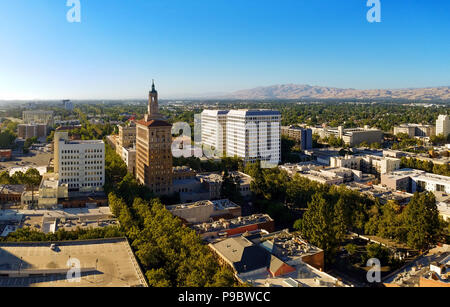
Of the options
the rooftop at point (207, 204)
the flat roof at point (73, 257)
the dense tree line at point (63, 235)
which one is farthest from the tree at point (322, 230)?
the dense tree line at point (63, 235)

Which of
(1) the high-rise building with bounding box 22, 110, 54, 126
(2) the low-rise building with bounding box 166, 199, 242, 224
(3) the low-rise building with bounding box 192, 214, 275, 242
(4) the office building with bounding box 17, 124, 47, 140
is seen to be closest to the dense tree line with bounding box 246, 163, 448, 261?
(3) the low-rise building with bounding box 192, 214, 275, 242

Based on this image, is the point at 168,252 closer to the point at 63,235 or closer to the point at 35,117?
the point at 63,235

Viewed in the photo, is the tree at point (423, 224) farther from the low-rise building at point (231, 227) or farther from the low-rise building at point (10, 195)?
the low-rise building at point (10, 195)

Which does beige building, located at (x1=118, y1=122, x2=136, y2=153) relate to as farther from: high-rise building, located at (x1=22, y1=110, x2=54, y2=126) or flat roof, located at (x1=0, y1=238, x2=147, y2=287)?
high-rise building, located at (x1=22, y1=110, x2=54, y2=126)

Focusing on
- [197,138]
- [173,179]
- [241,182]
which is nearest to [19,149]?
[197,138]

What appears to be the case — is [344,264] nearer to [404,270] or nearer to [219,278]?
[404,270]

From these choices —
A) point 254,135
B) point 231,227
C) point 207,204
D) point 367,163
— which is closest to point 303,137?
point 254,135
